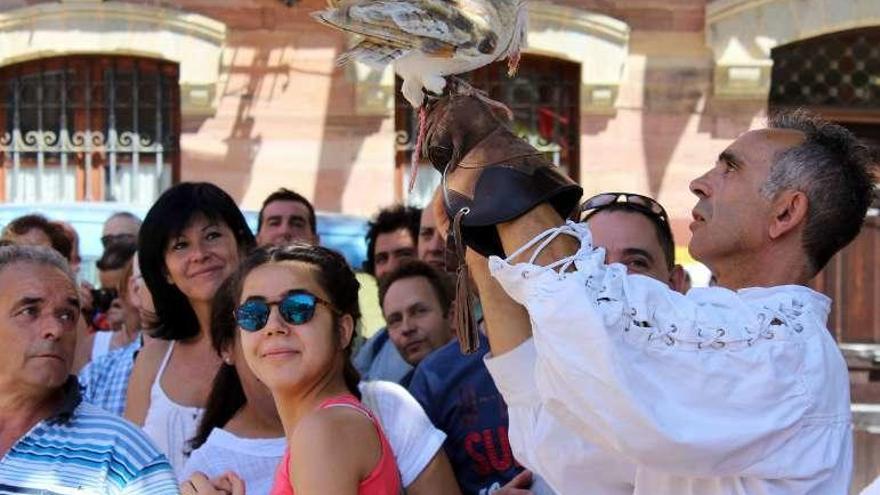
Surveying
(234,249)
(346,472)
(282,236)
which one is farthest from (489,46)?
(282,236)

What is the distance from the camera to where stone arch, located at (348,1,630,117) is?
975 cm

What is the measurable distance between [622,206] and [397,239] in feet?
5.98

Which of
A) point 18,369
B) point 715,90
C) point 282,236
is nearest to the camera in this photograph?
point 18,369

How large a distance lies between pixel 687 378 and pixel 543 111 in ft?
26.0

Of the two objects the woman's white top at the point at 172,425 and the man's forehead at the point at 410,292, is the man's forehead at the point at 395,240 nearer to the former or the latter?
the man's forehead at the point at 410,292

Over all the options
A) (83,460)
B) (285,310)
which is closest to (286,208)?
(285,310)

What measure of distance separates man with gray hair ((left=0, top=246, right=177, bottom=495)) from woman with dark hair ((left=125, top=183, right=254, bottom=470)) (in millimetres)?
779

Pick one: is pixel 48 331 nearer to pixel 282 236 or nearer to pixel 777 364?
pixel 777 364

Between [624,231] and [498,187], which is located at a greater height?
[498,187]

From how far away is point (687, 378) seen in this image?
225cm

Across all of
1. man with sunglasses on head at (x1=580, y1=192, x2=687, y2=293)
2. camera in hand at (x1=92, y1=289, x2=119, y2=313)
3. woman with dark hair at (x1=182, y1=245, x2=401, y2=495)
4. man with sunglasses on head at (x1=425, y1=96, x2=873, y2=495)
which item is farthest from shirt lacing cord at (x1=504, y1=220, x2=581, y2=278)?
camera in hand at (x1=92, y1=289, x2=119, y2=313)

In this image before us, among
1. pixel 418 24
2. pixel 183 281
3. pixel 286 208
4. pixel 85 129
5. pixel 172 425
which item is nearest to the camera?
pixel 418 24

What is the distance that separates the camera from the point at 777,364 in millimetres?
2301

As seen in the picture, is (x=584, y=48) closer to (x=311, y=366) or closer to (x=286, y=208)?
(x=286, y=208)
